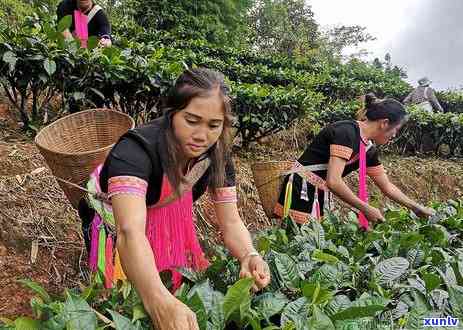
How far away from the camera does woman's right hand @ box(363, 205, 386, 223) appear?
2.64 meters

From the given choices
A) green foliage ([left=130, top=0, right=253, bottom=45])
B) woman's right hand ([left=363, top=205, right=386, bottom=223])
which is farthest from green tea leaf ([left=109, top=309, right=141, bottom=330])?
green foliage ([left=130, top=0, right=253, bottom=45])

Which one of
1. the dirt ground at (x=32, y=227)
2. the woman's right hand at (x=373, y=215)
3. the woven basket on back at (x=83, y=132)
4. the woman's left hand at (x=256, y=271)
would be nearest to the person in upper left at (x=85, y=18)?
the dirt ground at (x=32, y=227)

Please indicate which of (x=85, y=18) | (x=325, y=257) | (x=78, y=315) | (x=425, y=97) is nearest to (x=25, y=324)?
(x=78, y=315)

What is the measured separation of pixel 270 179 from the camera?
3352mm

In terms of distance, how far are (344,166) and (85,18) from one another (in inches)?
103

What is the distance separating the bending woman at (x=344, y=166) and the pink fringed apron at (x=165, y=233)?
3.82 feet

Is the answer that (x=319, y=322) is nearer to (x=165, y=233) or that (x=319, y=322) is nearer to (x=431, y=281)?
(x=431, y=281)

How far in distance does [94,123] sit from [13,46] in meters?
1.04

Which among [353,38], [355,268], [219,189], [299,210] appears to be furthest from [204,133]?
[353,38]

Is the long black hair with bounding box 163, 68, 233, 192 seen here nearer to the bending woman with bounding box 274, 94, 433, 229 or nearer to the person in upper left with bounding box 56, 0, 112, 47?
the bending woman with bounding box 274, 94, 433, 229

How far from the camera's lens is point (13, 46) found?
328cm

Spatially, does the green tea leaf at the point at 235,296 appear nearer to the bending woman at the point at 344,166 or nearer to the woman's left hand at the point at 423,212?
the bending woman at the point at 344,166

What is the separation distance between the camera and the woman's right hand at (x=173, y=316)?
1117 mm

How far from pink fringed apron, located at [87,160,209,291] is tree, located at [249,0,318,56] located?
18.5 meters
